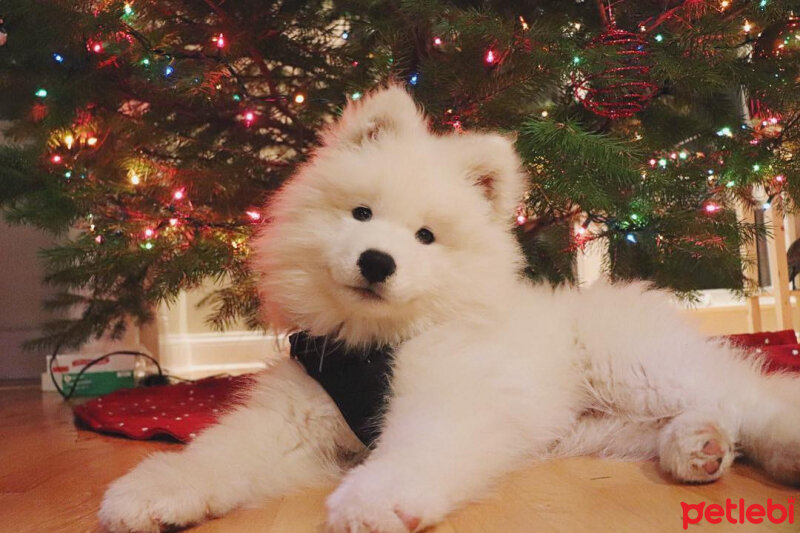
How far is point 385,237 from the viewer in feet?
3.84

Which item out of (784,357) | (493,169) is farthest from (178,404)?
(784,357)

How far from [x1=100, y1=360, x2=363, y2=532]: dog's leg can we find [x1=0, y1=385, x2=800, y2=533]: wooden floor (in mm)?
41

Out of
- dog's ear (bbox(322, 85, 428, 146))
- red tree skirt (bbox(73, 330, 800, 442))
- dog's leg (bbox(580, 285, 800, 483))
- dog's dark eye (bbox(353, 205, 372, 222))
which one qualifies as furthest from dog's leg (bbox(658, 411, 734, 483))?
dog's ear (bbox(322, 85, 428, 146))

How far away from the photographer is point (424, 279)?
3.89ft

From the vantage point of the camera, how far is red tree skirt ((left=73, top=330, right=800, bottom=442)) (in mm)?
1783

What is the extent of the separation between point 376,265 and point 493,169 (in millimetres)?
421

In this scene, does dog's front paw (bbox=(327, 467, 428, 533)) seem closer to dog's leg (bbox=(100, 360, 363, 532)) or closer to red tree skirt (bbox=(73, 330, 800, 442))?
dog's leg (bbox=(100, 360, 363, 532))

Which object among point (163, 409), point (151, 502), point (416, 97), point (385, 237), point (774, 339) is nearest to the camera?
point (151, 502)

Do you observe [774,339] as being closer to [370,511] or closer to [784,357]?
[784,357]

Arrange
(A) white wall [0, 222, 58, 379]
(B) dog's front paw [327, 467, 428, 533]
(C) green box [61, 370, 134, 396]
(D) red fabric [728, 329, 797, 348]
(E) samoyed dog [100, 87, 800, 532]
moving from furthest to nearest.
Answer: (A) white wall [0, 222, 58, 379] → (C) green box [61, 370, 134, 396] → (D) red fabric [728, 329, 797, 348] → (E) samoyed dog [100, 87, 800, 532] → (B) dog's front paw [327, 467, 428, 533]

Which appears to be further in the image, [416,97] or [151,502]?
[416,97]

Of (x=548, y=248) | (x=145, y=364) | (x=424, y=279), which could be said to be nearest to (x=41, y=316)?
(x=145, y=364)

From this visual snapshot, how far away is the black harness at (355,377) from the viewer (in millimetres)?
1188

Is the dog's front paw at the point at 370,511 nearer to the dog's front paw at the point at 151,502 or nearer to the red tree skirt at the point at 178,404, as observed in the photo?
the dog's front paw at the point at 151,502
